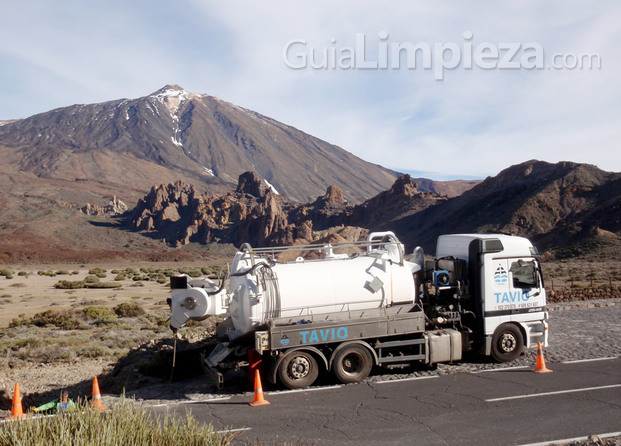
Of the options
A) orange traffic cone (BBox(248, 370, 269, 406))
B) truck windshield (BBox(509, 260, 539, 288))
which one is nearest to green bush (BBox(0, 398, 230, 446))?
orange traffic cone (BBox(248, 370, 269, 406))

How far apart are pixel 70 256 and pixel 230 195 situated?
4702 cm

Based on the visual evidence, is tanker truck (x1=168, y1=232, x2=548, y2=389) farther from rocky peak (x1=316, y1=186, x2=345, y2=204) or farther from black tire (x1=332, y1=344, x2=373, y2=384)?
rocky peak (x1=316, y1=186, x2=345, y2=204)

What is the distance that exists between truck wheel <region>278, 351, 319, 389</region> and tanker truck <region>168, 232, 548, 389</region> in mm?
20

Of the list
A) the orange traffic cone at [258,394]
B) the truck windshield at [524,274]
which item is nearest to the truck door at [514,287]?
the truck windshield at [524,274]

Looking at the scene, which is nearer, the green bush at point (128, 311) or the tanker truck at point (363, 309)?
the tanker truck at point (363, 309)

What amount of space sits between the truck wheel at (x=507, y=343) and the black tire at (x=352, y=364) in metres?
3.33

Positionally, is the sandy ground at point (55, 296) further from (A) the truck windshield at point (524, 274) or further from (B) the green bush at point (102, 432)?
(A) the truck windshield at point (524, 274)

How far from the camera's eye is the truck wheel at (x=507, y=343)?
12.4 m

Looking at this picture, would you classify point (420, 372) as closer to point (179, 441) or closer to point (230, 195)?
point (179, 441)

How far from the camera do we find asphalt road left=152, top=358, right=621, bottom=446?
8.02 metres

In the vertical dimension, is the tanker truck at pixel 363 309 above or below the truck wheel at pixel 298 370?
above

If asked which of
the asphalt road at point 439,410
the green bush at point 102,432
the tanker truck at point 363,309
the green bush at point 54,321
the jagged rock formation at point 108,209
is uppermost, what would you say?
the jagged rock formation at point 108,209

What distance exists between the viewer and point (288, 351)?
10617 mm

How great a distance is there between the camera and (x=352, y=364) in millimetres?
11203
